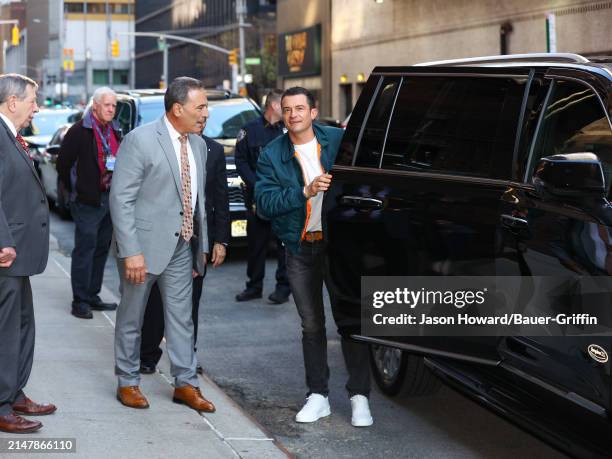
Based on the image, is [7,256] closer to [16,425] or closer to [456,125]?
[16,425]

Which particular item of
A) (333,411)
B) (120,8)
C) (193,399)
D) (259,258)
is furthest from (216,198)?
(120,8)

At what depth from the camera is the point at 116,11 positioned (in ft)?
459

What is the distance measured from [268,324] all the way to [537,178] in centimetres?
531

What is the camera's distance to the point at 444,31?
→ 36375mm

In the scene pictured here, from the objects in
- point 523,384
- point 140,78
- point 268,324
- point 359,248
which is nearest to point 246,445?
point 359,248

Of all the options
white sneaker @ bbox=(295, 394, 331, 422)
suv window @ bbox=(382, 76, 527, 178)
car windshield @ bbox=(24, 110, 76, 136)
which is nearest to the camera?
suv window @ bbox=(382, 76, 527, 178)

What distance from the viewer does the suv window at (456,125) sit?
5.46 metres

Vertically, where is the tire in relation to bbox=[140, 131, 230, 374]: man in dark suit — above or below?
below

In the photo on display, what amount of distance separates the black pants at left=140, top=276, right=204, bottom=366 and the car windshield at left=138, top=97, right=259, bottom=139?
7028 millimetres

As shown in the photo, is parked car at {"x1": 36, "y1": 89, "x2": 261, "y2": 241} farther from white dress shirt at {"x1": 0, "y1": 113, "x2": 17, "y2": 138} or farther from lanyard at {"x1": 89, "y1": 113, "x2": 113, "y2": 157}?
white dress shirt at {"x1": 0, "y1": 113, "x2": 17, "y2": 138}

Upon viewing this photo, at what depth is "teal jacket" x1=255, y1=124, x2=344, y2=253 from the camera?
6516mm

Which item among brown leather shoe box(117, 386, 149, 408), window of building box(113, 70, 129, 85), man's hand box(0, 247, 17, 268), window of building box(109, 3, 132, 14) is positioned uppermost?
window of building box(109, 3, 132, 14)

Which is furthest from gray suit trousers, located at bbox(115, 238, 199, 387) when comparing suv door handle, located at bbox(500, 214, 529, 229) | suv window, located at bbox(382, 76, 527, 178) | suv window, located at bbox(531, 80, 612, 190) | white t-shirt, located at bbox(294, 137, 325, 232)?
suv window, located at bbox(531, 80, 612, 190)

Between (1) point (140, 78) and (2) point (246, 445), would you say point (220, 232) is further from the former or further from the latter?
(1) point (140, 78)
